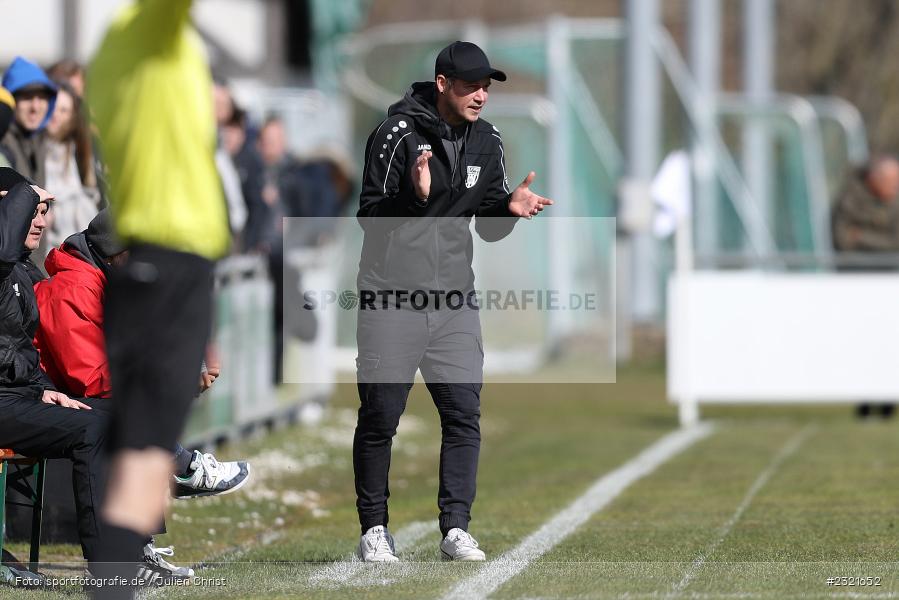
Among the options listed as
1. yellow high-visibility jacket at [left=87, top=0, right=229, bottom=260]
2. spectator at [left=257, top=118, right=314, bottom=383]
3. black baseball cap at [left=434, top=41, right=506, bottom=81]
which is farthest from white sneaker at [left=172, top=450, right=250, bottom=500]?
spectator at [left=257, top=118, right=314, bottom=383]

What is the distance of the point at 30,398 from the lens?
748cm

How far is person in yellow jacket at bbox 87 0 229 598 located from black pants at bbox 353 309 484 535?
217cm

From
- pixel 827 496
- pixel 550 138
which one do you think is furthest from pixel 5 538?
pixel 550 138

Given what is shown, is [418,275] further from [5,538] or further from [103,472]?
[5,538]

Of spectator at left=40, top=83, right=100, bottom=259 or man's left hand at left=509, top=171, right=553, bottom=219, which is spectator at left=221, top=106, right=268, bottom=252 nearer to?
spectator at left=40, top=83, right=100, bottom=259

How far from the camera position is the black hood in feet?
25.8

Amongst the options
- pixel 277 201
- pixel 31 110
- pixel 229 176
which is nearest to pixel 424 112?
pixel 31 110

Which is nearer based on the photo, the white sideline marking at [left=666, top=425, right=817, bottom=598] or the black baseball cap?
the white sideline marking at [left=666, top=425, right=817, bottom=598]

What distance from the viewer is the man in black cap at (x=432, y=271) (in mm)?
7816

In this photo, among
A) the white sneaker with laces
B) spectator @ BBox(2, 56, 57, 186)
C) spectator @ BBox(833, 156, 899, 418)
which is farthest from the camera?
spectator @ BBox(833, 156, 899, 418)

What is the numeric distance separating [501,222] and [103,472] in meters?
1.94

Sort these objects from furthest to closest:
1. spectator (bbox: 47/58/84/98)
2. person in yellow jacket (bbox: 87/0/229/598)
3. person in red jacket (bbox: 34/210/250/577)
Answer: spectator (bbox: 47/58/84/98) → person in red jacket (bbox: 34/210/250/577) → person in yellow jacket (bbox: 87/0/229/598)

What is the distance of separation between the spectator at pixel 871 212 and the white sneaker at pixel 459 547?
10.5 meters

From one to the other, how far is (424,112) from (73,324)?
167 centimetres
